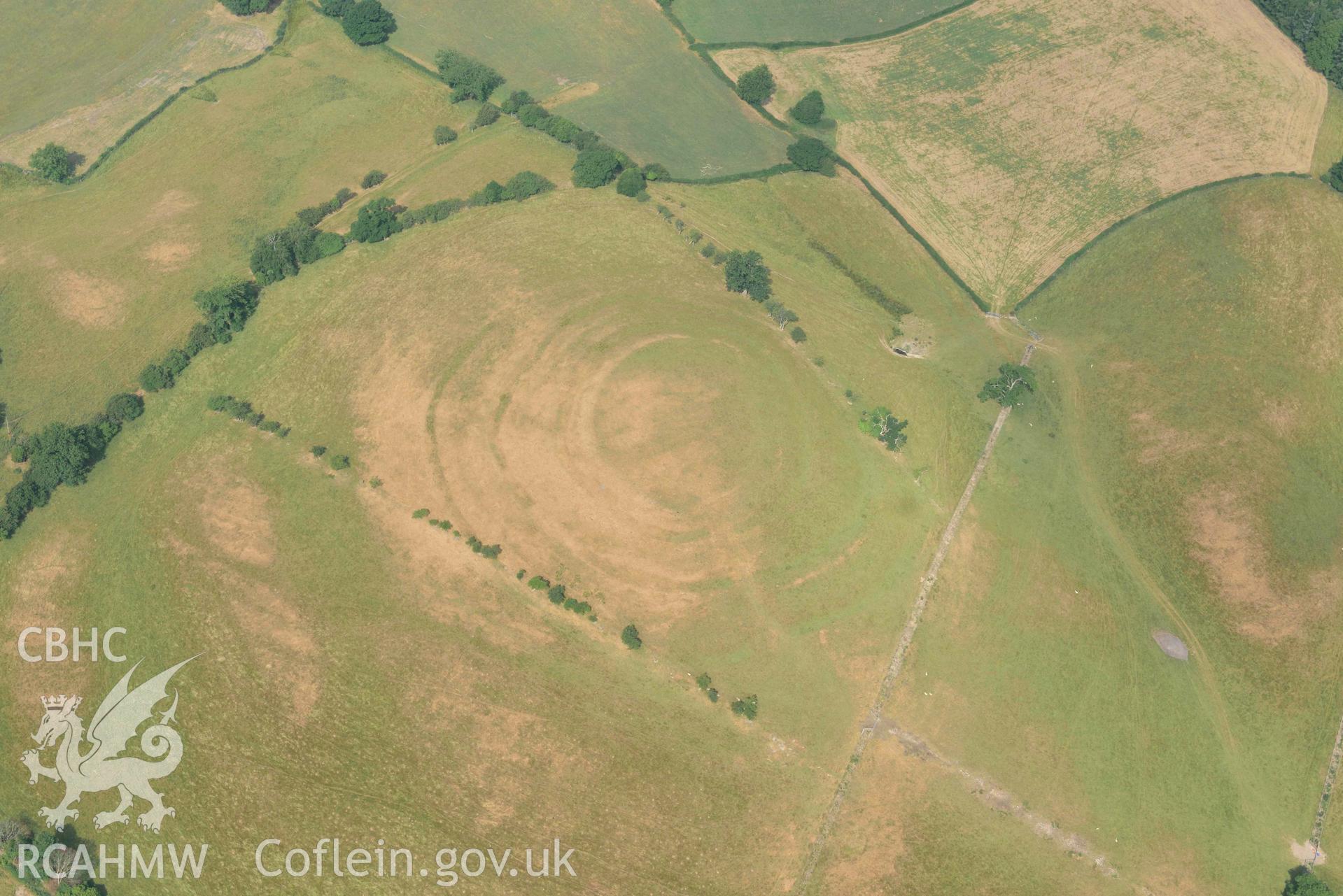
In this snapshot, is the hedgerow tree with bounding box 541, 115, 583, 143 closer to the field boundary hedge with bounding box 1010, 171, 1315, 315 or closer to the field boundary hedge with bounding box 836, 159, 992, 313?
the field boundary hedge with bounding box 836, 159, 992, 313

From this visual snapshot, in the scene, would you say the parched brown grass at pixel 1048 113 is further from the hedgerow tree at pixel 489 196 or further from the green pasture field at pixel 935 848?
the green pasture field at pixel 935 848

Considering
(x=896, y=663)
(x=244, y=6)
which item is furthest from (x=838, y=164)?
(x=244, y=6)

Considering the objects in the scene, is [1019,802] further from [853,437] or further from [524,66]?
[524,66]

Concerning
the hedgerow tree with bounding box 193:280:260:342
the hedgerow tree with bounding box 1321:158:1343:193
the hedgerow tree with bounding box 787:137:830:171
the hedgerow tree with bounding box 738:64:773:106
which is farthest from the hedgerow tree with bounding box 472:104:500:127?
the hedgerow tree with bounding box 1321:158:1343:193

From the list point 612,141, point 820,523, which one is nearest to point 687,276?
point 612,141

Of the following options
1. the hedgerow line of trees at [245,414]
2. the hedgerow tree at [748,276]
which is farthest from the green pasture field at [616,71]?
the hedgerow line of trees at [245,414]

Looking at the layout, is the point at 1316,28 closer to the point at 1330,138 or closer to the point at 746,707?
the point at 1330,138

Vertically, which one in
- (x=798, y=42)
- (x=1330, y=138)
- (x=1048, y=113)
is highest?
(x=798, y=42)
